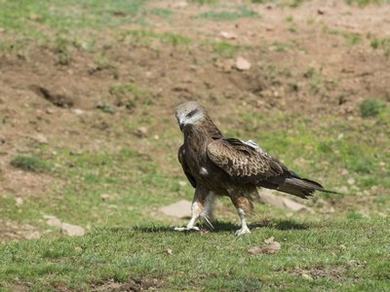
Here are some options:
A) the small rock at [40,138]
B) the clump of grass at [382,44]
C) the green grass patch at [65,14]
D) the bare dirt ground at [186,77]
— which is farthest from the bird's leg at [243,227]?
the clump of grass at [382,44]

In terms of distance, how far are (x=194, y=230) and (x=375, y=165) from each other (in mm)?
8285

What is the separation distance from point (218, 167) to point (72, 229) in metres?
4.48

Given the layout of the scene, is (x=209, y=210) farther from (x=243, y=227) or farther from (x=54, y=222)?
(x=54, y=222)

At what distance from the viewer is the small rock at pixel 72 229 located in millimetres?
16161

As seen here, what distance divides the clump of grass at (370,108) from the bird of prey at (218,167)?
30.6 ft

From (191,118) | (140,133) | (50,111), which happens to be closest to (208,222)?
(191,118)

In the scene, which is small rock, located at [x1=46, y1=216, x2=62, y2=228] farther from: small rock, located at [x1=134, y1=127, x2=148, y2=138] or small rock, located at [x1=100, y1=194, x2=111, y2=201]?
small rock, located at [x1=134, y1=127, x2=148, y2=138]

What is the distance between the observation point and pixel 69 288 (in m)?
10.1

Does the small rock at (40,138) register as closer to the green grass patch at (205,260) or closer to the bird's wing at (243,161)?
the green grass patch at (205,260)

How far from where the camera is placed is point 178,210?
1764 centimetres

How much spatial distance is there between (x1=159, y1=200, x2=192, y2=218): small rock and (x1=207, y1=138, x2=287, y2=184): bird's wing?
450 centimetres

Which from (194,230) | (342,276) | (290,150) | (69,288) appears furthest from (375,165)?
(69,288)

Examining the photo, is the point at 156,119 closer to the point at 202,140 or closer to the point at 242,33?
the point at 242,33

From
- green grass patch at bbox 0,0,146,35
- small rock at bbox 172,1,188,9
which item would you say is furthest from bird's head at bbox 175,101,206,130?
small rock at bbox 172,1,188,9
